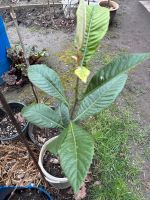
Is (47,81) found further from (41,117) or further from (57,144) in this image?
(57,144)

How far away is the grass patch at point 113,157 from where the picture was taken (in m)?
2.41

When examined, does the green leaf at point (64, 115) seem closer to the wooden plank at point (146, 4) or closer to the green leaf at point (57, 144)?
the green leaf at point (57, 144)

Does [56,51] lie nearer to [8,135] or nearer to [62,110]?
[8,135]

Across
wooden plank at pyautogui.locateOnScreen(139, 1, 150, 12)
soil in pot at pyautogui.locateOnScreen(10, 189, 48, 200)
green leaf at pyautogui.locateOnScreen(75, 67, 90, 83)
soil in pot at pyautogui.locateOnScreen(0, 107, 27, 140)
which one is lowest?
soil in pot at pyautogui.locateOnScreen(10, 189, 48, 200)

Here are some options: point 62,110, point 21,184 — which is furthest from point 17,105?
point 62,110

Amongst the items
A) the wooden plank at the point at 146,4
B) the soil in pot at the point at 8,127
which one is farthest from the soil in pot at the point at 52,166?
the wooden plank at the point at 146,4

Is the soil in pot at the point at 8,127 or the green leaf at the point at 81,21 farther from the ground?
the green leaf at the point at 81,21

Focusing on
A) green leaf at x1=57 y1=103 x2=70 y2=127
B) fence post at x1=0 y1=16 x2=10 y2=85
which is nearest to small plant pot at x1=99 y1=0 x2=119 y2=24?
fence post at x1=0 y1=16 x2=10 y2=85

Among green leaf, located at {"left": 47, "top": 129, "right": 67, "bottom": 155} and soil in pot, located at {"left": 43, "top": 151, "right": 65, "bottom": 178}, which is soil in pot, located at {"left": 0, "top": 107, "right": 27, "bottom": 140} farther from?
green leaf, located at {"left": 47, "top": 129, "right": 67, "bottom": 155}

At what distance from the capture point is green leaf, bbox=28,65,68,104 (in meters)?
1.58

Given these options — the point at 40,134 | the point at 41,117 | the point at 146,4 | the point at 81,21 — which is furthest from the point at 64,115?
the point at 146,4

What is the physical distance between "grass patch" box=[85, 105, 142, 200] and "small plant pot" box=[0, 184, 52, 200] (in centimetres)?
44

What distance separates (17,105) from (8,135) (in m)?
0.36

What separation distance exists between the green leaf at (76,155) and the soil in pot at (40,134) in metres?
1.16
